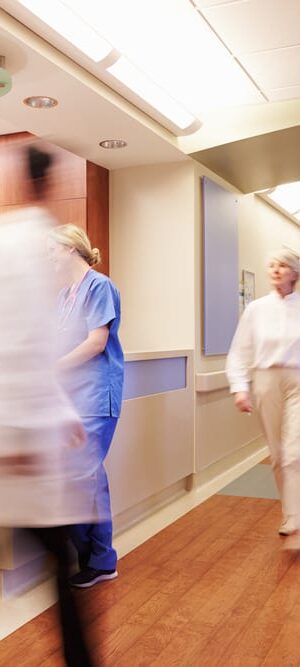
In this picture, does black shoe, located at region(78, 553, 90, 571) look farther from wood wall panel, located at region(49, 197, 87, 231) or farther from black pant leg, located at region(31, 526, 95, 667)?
wood wall panel, located at region(49, 197, 87, 231)

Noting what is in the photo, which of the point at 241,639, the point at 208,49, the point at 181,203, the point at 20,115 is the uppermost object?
the point at 208,49

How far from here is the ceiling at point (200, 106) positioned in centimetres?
351

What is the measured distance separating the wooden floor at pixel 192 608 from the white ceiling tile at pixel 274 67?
8.91 ft

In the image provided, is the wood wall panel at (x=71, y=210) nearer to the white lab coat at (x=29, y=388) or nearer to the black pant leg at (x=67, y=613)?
the white lab coat at (x=29, y=388)

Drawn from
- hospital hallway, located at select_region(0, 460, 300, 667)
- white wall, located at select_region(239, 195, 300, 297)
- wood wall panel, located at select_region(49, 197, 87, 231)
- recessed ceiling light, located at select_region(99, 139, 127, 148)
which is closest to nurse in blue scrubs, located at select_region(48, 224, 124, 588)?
hospital hallway, located at select_region(0, 460, 300, 667)

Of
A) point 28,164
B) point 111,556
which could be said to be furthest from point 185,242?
point 28,164

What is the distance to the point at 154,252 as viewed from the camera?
5.38 metres

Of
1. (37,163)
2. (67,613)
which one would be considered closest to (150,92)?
(37,163)

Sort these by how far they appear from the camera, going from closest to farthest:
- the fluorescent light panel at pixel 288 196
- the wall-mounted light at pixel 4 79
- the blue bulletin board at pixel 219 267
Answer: the wall-mounted light at pixel 4 79, the blue bulletin board at pixel 219 267, the fluorescent light panel at pixel 288 196

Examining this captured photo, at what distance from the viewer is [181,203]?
5.28 m

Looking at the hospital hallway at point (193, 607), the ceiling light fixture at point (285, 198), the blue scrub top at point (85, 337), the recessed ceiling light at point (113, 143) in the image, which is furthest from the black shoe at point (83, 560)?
the ceiling light fixture at point (285, 198)

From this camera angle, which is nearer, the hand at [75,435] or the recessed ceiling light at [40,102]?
the hand at [75,435]

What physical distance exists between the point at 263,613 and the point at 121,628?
60 centimetres

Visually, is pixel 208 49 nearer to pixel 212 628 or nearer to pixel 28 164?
pixel 28 164
